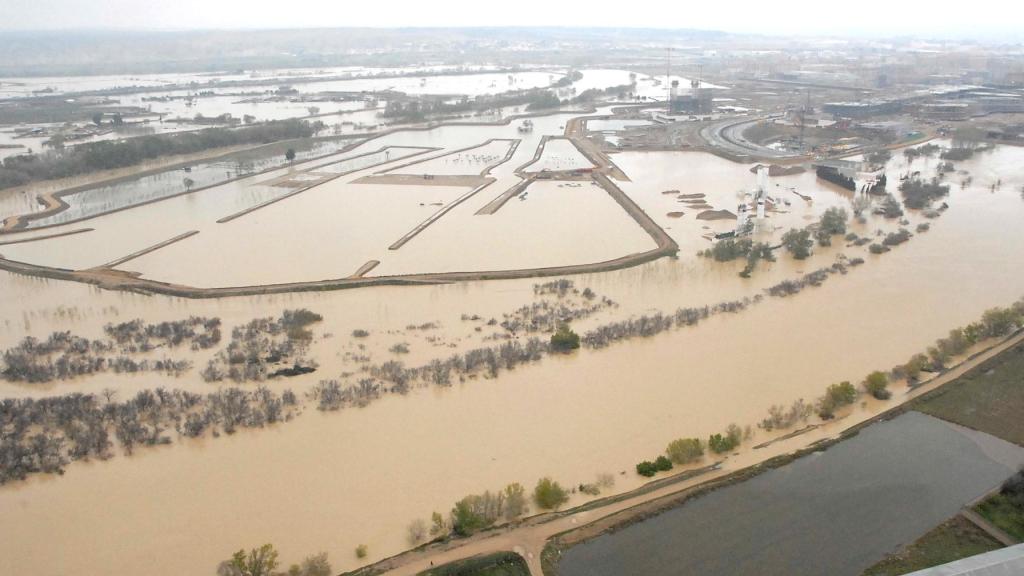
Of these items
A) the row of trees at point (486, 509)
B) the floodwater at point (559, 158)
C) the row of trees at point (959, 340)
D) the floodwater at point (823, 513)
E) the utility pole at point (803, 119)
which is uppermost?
the utility pole at point (803, 119)

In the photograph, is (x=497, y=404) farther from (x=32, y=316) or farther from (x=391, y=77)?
(x=391, y=77)

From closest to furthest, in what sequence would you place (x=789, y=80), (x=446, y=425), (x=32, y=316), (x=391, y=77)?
(x=446, y=425), (x=32, y=316), (x=789, y=80), (x=391, y=77)

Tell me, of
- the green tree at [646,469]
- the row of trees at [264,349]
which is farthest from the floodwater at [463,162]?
the green tree at [646,469]

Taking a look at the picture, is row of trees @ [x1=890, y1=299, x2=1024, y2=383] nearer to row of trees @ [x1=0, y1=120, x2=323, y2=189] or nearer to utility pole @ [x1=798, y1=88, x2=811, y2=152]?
utility pole @ [x1=798, y1=88, x2=811, y2=152]

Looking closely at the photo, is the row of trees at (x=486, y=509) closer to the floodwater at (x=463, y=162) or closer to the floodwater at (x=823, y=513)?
the floodwater at (x=823, y=513)

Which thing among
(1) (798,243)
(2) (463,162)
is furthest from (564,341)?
(2) (463,162)

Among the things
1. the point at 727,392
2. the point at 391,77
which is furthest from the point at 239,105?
the point at 727,392

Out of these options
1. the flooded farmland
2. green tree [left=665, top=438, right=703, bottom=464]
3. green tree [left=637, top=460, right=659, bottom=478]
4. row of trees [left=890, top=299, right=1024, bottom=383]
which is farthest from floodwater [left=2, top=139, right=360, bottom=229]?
row of trees [left=890, top=299, right=1024, bottom=383]
